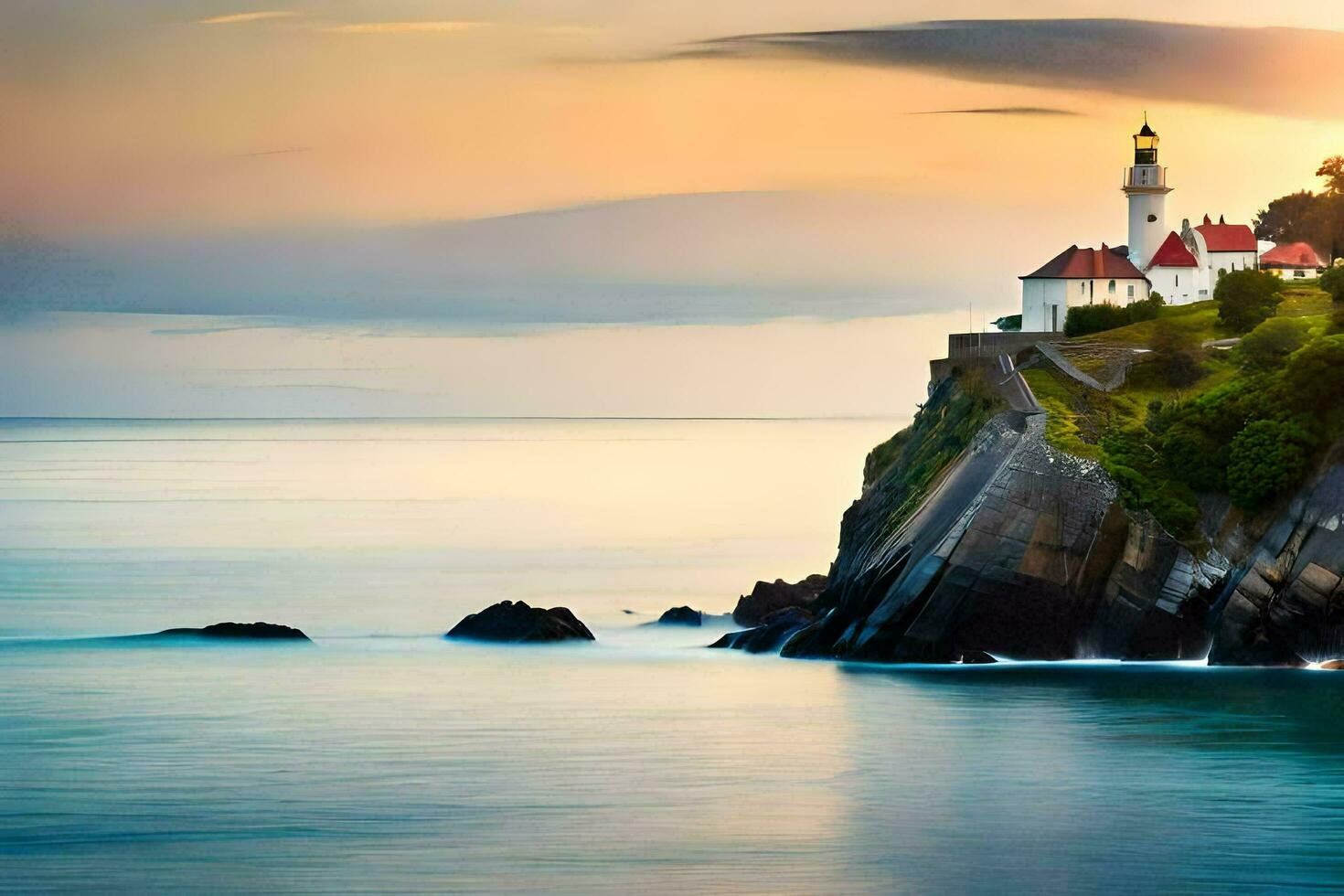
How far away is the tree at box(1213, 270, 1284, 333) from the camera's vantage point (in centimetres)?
7631

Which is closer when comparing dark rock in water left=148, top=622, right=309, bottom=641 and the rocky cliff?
the rocky cliff

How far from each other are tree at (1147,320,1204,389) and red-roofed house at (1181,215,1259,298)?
922 inches

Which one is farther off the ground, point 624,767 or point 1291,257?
point 1291,257

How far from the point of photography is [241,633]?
67.9m

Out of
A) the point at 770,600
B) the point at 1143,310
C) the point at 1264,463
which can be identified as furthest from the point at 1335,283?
the point at 770,600

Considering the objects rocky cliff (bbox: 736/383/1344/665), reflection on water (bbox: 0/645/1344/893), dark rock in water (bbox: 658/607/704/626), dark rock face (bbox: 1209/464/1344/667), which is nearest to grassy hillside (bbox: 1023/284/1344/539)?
rocky cliff (bbox: 736/383/1344/665)

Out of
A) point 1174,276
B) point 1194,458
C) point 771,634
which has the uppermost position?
point 1174,276

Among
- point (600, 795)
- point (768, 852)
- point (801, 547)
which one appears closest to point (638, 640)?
point (600, 795)

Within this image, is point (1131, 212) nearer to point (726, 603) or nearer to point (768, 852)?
point (726, 603)

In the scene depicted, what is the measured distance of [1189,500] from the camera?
60.0 meters

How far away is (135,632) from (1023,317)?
4219 cm

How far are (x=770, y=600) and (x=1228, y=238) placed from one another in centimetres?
3452

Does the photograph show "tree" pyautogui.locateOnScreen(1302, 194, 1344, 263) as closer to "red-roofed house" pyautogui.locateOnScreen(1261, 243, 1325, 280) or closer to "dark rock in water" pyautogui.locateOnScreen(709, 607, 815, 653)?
"red-roofed house" pyautogui.locateOnScreen(1261, 243, 1325, 280)

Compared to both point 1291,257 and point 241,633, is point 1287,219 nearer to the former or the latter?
point 1291,257
